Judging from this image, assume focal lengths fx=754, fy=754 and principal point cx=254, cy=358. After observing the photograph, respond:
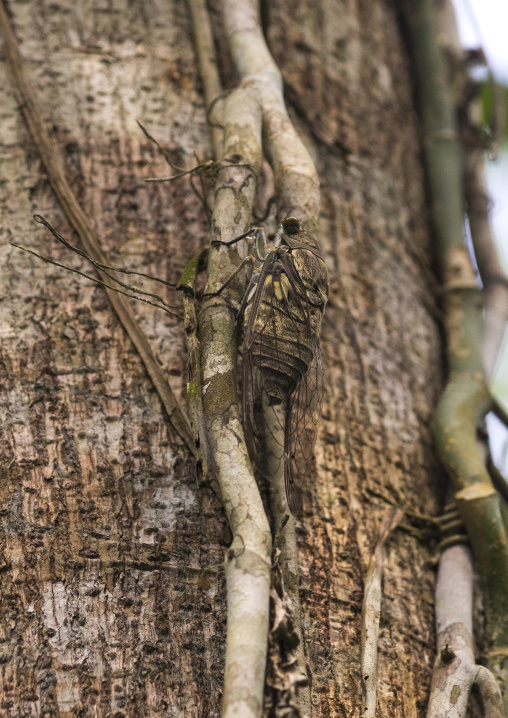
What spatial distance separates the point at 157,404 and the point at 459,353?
1.01 metres

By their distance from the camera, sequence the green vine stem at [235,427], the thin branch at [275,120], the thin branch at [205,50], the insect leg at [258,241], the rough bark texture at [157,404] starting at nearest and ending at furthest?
the green vine stem at [235,427]
the rough bark texture at [157,404]
the insect leg at [258,241]
the thin branch at [275,120]
the thin branch at [205,50]

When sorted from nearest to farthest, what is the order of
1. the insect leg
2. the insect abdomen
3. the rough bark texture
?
the rough bark texture < the insect abdomen < the insect leg

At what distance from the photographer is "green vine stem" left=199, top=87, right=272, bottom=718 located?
3.52ft

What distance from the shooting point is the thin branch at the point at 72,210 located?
1.52m

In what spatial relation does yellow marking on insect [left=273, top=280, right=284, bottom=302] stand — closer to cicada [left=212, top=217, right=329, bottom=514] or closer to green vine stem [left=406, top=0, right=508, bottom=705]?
cicada [left=212, top=217, right=329, bottom=514]

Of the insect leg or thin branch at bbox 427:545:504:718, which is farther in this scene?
the insect leg

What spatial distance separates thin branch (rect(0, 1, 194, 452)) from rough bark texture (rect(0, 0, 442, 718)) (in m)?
0.02

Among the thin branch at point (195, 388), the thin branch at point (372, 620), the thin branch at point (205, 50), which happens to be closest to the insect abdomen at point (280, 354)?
the thin branch at point (195, 388)

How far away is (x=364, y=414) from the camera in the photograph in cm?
178

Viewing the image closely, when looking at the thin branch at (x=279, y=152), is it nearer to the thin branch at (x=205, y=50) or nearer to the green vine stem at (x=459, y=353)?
the thin branch at (x=205, y=50)

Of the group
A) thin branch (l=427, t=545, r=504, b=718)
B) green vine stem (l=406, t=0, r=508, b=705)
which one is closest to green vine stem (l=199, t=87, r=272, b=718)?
thin branch (l=427, t=545, r=504, b=718)

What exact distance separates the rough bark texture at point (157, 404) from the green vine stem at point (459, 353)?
0.25 feet

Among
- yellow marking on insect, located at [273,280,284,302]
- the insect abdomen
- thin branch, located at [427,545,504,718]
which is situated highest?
yellow marking on insect, located at [273,280,284,302]

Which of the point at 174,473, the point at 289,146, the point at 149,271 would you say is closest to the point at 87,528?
the point at 174,473
